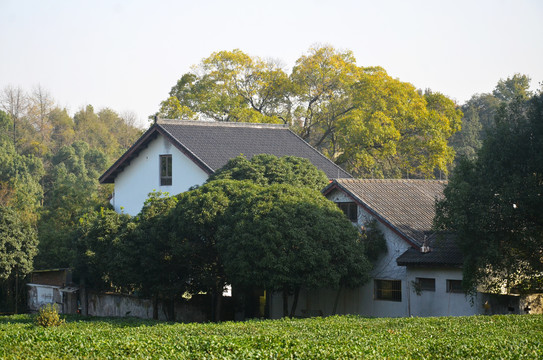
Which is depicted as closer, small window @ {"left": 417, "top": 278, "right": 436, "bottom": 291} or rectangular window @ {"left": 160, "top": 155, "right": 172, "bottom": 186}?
small window @ {"left": 417, "top": 278, "right": 436, "bottom": 291}

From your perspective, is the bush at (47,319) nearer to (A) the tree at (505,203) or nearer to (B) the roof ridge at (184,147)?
(B) the roof ridge at (184,147)

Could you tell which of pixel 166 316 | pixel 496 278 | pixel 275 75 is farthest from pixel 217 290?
pixel 275 75

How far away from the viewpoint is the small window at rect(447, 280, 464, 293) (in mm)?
21903

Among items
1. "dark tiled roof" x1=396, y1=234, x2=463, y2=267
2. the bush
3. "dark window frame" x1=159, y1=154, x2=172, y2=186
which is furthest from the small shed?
"dark tiled roof" x1=396, y1=234, x2=463, y2=267

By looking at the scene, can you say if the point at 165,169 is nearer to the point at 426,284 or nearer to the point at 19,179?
the point at 426,284

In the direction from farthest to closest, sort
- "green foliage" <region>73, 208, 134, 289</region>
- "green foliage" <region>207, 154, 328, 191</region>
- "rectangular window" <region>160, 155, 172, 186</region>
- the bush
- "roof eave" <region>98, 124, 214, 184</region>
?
"rectangular window" <region>160, 155, 172, 186</region> → "roof eave" <region>98, 124, 214, 184</region> → "green foliage" <region>207, 154, 328, 191</region> → "green foliage" <region>73, 208, 134, 289</region> → the bush

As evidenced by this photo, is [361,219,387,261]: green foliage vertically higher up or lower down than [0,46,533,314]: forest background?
lower down

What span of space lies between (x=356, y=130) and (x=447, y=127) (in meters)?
5.68

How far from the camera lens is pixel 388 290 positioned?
24.0 metres

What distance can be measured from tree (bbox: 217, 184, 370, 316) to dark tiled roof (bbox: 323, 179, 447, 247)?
5.92 ft

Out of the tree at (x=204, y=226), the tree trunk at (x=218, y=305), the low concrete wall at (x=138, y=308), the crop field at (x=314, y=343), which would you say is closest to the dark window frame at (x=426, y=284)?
the tree at (x=204, y=226)

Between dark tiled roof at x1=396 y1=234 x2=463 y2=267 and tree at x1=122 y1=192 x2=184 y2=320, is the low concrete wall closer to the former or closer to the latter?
tree at x1=122 y1=192 x2=184 y2=320

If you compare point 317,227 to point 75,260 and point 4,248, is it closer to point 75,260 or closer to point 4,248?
point 75,260

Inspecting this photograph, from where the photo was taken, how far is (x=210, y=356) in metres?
11.3
